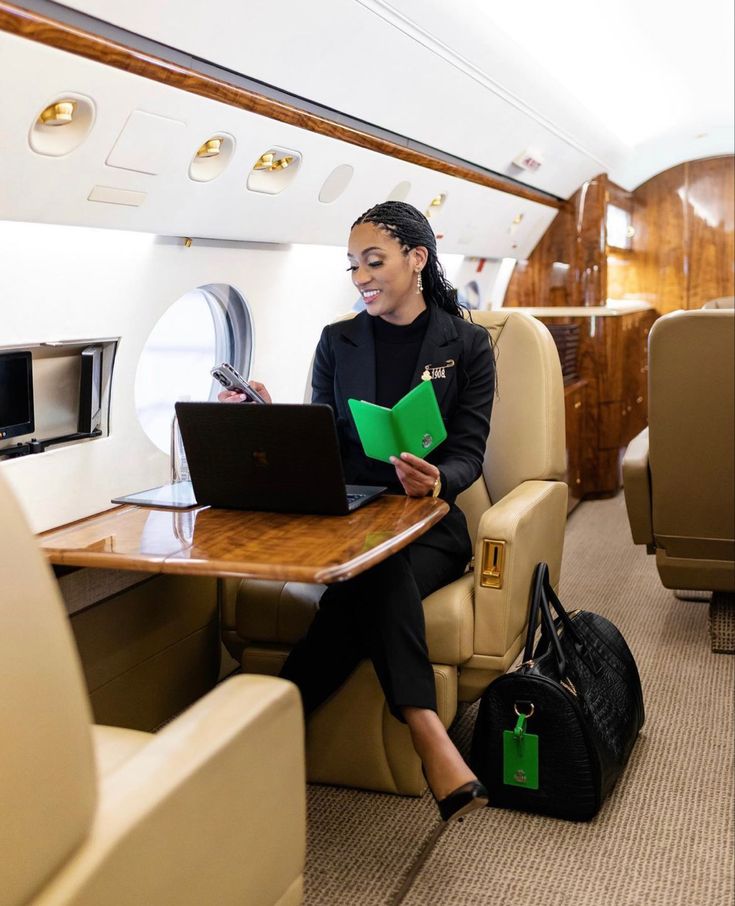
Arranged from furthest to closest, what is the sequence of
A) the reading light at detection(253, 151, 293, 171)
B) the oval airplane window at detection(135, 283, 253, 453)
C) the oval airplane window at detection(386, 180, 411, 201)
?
the oval airplane window at detection(386, 180, 411, 201) < the oval airplane window at detection(135, 283, 253, 453) < the reading light at detection(253, 151, 293, 171)

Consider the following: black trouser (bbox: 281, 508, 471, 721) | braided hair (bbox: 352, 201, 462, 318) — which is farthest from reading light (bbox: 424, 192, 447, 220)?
black trouser (bbox: 281, 508, 471, 721)

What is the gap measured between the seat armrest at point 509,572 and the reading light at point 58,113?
4.88ft

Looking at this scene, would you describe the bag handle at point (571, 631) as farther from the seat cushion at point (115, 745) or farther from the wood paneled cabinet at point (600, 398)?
the wood paneled cabinet at point (600, 398)

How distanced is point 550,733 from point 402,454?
84cm

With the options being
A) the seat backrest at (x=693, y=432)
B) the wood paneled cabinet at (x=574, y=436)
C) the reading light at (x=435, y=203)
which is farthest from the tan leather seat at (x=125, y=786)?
the wood paneled cabinet at (x=574, y=436)

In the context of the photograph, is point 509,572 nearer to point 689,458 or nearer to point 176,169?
point 689,458

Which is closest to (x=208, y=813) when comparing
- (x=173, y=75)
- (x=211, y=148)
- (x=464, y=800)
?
(x=464, y=800)

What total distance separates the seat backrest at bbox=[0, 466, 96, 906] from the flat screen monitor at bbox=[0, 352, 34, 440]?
6.00 ft

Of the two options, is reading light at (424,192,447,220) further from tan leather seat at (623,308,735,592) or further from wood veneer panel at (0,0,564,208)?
tan leather seat at (623,308,735,592)

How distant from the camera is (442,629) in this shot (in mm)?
2775

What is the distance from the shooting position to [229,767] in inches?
60.7

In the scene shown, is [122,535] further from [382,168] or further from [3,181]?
[382,168]

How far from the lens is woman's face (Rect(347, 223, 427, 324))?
9.89 feet

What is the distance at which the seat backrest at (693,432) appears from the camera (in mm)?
3734
